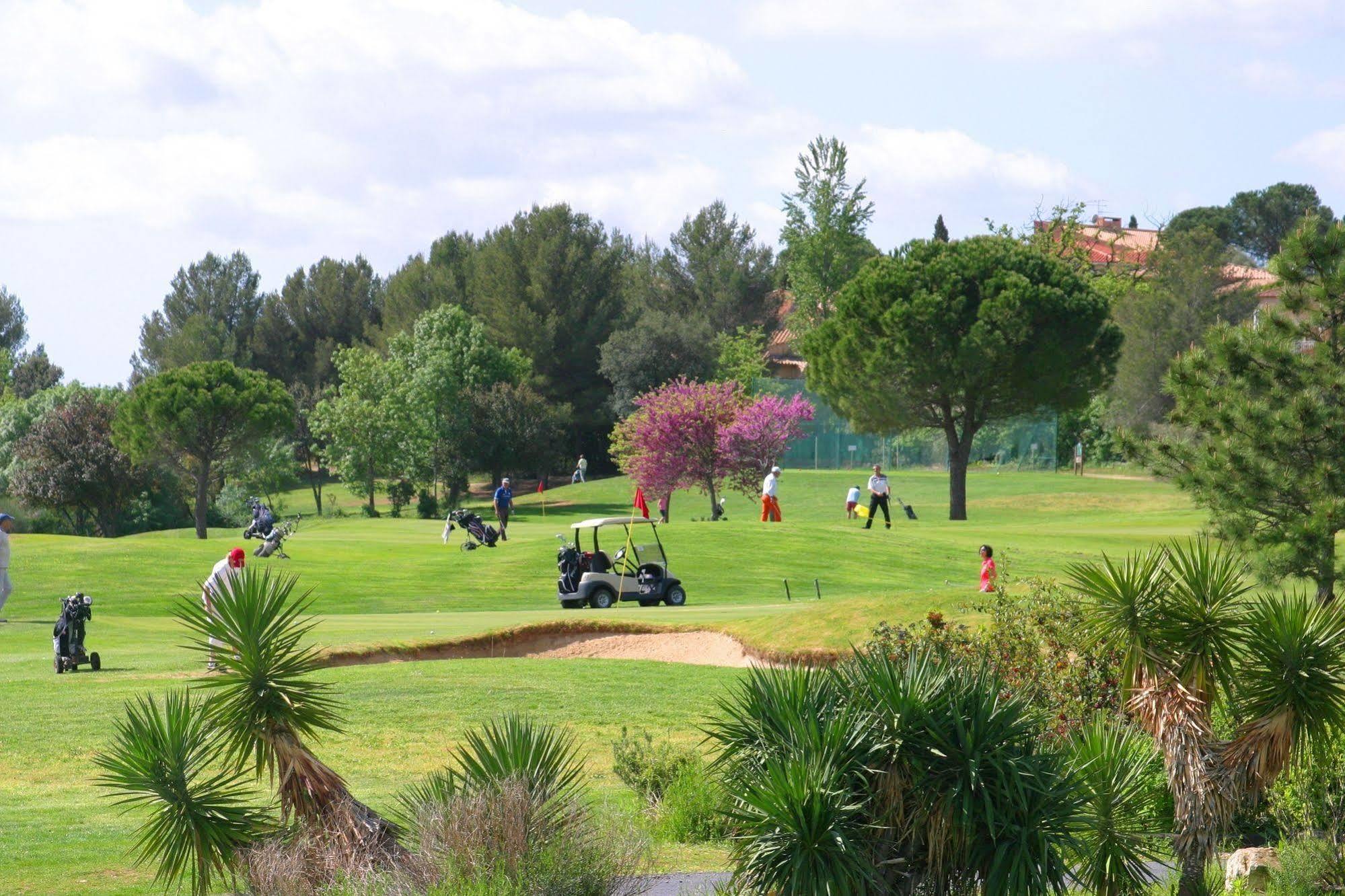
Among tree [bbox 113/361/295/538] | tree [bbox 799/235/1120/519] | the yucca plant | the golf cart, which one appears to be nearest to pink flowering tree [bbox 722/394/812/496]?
tree [bbox 799/235/1120/519]

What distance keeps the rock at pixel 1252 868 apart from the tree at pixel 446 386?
215ft

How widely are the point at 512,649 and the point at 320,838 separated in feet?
48.6

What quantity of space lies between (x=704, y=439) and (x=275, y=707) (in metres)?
45.6

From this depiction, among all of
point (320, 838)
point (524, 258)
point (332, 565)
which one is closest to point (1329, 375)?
point (320, 838)

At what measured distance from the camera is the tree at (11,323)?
12888cm

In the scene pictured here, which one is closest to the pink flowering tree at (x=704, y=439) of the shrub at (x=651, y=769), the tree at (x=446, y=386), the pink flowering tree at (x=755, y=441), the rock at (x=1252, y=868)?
the pink flowering tree at (x=755, y=441)

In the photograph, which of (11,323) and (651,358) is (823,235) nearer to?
(651,358)

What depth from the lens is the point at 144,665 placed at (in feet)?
63.2

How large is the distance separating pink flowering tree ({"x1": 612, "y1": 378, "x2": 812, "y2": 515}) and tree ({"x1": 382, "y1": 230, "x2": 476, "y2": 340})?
137 feet

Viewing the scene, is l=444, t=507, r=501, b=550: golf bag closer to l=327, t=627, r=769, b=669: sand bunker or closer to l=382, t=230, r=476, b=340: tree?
l=327, t=627, r=769, b=669: sand bunker

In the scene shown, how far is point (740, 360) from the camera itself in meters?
81.9

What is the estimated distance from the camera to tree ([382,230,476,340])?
317ft

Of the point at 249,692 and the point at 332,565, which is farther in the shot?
the point at 332,565

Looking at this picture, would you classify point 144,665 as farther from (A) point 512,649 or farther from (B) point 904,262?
(B) point 904,262
